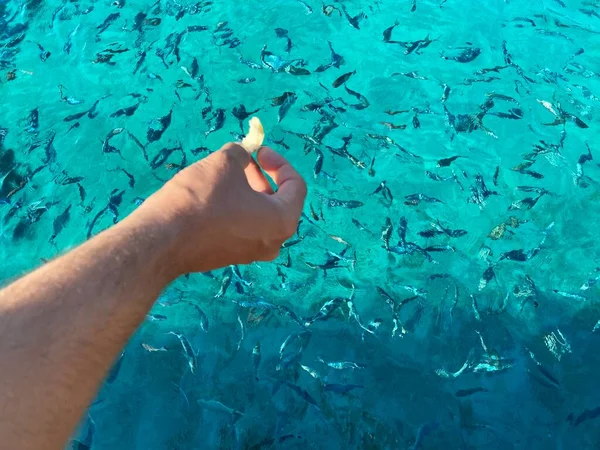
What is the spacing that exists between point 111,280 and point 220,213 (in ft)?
1.53

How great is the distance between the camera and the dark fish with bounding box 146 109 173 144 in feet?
15.7

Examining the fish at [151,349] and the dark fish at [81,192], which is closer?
the fish at [151,349]

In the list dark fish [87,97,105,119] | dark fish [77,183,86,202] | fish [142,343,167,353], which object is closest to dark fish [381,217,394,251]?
fish [142,343,167,353]

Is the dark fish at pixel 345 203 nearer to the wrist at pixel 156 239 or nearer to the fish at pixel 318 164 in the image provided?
the fish at pixel 318 164

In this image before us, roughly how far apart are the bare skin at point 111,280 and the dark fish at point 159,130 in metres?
2.68

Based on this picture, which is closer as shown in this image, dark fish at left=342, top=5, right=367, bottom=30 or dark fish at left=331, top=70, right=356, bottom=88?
dark fish at left=331, top=70, right=356, bottom=88

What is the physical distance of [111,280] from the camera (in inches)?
68.3

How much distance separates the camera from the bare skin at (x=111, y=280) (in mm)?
1463

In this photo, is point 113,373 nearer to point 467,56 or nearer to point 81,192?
point 81,192

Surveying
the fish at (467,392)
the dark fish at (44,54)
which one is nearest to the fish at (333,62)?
the dark fish at (44,54)

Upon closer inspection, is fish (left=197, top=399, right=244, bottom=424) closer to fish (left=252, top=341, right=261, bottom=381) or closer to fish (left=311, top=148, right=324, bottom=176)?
fish (left=252, top=341, right=261, bottom=381)

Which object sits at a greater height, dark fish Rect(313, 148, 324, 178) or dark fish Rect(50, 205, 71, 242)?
dark fish Rect(313, 148, 324, 178)

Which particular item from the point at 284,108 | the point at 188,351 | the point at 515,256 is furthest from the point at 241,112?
the point at 515,256

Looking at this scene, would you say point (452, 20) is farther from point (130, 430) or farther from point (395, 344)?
point (130, 430)
